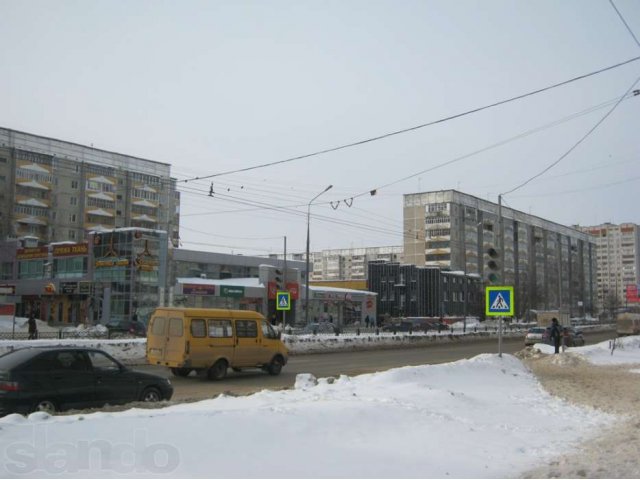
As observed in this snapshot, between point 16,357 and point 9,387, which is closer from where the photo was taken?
point 9,387

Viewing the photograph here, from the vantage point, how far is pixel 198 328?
18.6 m

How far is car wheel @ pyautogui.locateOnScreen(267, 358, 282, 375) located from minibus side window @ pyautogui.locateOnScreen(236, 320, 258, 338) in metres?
1.13

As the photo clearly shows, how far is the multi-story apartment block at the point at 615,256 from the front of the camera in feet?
431

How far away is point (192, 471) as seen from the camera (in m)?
6.16

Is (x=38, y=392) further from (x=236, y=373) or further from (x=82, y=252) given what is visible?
(x=82, y=252)

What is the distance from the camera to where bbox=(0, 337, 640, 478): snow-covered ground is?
Result: 6.28 metres

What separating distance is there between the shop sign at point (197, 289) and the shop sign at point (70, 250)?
26.5 feet

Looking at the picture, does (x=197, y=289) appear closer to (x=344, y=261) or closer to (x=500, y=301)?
(x=500, y=301)

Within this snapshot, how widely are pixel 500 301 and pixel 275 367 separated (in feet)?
24.5

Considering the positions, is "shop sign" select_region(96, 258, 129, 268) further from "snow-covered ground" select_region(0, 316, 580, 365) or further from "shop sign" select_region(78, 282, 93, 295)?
"snow-covered ground" select_region(0, 316, 580, 365)

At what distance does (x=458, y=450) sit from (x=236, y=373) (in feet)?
46.0

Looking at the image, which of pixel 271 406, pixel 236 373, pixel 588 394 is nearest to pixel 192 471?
pixel 271 406

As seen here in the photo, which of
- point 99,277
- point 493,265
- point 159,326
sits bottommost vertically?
point 159,326

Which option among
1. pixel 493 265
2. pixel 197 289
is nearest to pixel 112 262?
pixel 197 289
